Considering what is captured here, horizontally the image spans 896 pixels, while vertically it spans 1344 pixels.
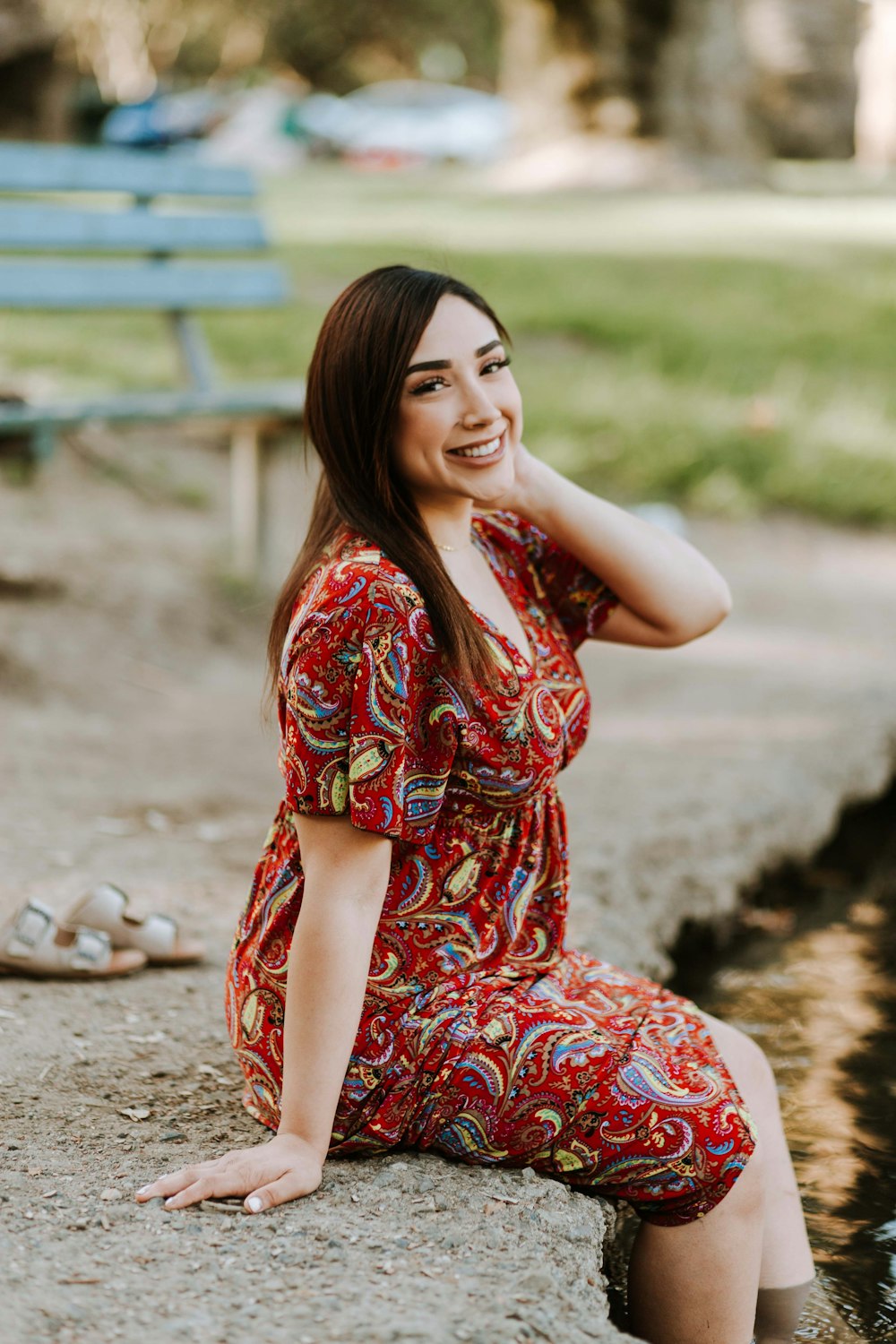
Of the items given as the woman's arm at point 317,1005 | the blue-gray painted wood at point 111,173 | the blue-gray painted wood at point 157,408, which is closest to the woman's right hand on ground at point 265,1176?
the woman's arm at point 317,1005

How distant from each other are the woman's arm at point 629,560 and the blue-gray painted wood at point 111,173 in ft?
13.4

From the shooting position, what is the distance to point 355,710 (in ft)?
→ 7.39

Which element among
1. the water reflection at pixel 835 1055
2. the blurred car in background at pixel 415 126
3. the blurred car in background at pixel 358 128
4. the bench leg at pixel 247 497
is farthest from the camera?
the blurred car in background at pixel 415 126

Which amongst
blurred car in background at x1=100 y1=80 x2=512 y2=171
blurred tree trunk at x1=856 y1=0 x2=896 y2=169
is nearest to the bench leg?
blurred tree trunk at x1=856 y1=0 x2=896 y2=169

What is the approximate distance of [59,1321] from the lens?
79.7 inches

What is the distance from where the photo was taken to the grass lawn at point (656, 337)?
8.12 m

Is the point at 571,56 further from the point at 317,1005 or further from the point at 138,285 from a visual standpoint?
the point at 317,1005

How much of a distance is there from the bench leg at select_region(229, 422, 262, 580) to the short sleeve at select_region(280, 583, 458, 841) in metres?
4.03

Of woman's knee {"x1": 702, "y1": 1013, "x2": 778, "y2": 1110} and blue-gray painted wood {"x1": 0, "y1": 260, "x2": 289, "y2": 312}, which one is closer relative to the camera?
woman's knee {"x1": 702, "y1": 1013, "x2": 778, "y2": 1110}

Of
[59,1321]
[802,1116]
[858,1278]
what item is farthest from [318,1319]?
[802,1116]

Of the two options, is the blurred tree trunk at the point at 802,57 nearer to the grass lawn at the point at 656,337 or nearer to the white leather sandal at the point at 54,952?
the grass lawn at the point at 656,337

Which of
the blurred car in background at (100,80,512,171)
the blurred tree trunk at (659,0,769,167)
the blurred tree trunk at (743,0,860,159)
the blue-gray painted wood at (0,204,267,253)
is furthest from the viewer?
the blurred car in background at (100,80,512,171)

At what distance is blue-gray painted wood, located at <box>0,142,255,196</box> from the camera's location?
6.14 m

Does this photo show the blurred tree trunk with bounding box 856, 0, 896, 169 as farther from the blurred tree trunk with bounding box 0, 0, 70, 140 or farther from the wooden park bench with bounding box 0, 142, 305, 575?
the wooden park bench with bounding box 0, 142, 305, 575
